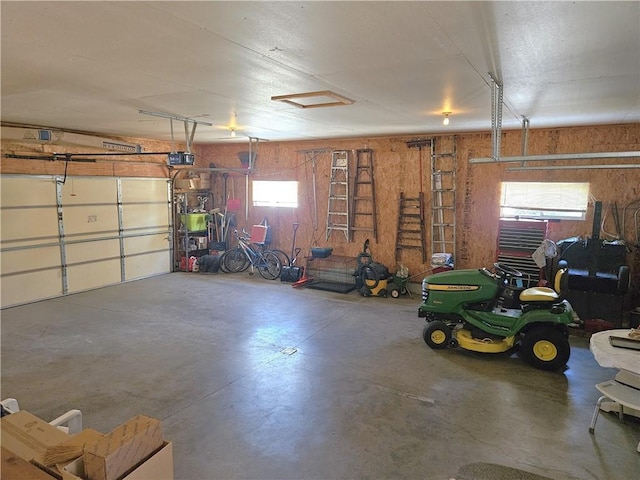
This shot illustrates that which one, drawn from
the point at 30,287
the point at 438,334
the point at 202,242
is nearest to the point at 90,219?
the point at 30,287

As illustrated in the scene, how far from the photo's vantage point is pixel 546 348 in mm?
4051

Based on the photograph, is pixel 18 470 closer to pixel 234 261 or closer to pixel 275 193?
pixel 234 261

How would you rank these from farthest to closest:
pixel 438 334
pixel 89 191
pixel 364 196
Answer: pixel 364 196 → pixel 89 191 → pixel 438 334

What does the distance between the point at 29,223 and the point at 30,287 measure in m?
1.01

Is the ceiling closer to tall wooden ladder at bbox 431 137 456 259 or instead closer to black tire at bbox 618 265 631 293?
black tire at bbox 618 265 631 293

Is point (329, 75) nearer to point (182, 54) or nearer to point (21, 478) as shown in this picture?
point (182, 54)

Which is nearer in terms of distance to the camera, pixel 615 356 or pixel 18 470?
pixel 18 470

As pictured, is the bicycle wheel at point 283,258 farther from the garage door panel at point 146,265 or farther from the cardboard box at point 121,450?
the cardboard box at point 121,450

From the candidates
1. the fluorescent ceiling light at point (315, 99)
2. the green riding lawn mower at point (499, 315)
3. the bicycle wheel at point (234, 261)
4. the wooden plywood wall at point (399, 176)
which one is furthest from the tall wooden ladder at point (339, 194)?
the fluorescent ceiling light at point (315, 99)

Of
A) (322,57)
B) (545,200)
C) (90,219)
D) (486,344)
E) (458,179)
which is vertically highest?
(322,57)

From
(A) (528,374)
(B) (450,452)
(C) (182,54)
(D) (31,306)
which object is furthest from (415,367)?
(D) (31,306)

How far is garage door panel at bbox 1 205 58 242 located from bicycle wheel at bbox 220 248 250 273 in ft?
10.1

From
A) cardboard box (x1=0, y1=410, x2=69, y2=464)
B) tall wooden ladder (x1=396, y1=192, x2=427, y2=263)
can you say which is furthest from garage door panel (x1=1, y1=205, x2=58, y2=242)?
tall wooden ladder (x1=396, y1=192, x2=427, y2=263)

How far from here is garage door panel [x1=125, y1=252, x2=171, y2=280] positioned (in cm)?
803
